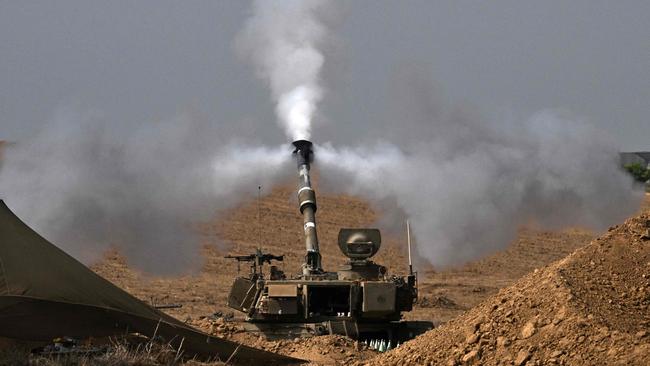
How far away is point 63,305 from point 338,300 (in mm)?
8063

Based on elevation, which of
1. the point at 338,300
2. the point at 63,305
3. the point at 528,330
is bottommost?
the point at 528,330

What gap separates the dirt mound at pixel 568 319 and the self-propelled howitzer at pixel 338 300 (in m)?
6.03

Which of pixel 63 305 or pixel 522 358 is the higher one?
pixel 63 305

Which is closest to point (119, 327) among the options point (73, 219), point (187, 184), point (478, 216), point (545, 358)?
point (545, 358)

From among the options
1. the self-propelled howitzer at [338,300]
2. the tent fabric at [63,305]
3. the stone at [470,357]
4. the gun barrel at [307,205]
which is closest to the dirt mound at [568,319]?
the stone at [470,357]

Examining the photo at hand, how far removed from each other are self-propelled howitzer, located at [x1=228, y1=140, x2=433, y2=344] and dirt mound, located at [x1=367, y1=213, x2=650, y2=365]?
19.8ft

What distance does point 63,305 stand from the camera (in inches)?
642

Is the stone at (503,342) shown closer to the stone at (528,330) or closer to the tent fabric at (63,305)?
the stone at (528,330)

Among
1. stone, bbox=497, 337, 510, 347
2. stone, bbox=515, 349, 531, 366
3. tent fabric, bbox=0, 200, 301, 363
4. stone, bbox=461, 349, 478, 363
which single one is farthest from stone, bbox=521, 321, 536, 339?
tent fabric, bbox=0, 200, 301, 363

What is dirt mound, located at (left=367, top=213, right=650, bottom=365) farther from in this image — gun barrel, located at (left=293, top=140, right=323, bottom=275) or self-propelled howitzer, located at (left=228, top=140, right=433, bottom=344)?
gun barrel, located at (left=293, top=140, right=323, bottom=275)

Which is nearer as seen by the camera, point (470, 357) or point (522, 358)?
point (522, 358)

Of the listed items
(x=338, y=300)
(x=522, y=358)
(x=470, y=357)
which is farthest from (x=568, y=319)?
(x=338, y=300)

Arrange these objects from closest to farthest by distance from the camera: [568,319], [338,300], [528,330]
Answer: [568,319]
[528,330]
[338,300]

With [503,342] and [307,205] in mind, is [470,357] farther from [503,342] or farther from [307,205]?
[307,205]
